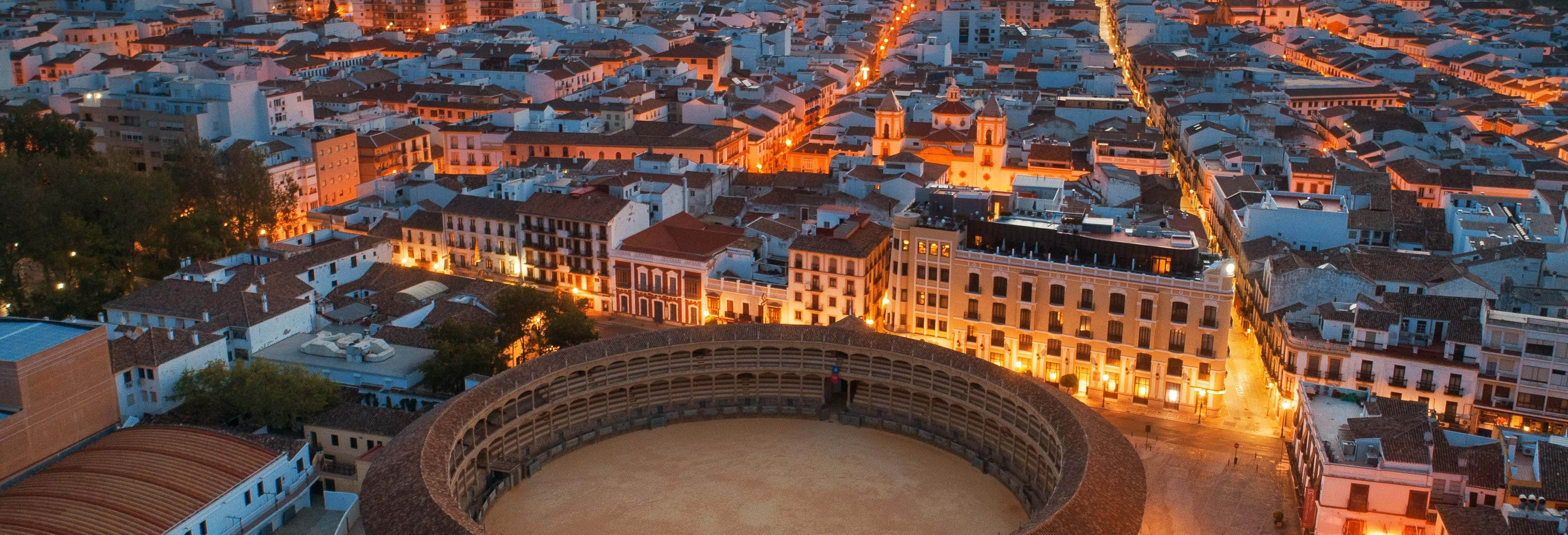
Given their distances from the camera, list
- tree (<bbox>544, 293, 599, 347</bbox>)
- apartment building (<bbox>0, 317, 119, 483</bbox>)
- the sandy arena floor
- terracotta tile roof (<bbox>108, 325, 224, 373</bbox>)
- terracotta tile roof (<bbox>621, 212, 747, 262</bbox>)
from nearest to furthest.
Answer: apartment building (<bbox>0, 317, 119, 483</bbox>)
the sandy arena floor
terracotta tile roof (<bbox>108, 325, 224, 373</bbox>)
tree (<bbox>544, 293, 599, 347</bbox>)
terracotta tile roof (<bbox>621, 212, 747, 262</bbox>)

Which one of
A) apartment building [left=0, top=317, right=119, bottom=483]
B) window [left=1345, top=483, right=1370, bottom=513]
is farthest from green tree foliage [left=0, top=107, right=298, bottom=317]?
window [left=1345, top=483, right=1370, bottom=513]

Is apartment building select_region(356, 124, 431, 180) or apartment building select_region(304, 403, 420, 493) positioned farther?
apartment building select_region(356, 124, 431, 180)

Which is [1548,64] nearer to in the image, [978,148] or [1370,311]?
[978,148]

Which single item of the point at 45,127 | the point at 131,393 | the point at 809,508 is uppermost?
the point at 45,127

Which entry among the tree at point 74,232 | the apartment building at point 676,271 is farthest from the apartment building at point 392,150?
the apartment building at point 676,271

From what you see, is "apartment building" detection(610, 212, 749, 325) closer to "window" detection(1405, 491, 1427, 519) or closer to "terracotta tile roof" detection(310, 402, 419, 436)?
"terracotta tile roof" detection(310, 402, 419, 436)

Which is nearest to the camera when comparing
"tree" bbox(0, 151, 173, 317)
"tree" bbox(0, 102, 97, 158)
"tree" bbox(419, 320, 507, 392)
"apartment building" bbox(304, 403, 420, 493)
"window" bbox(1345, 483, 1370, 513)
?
"window" bbox(1345, 483, 1370, 513)

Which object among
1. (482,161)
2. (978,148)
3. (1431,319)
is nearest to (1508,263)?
(1431,319)
